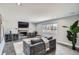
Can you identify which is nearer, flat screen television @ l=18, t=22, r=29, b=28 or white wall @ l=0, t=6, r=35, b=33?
white wall @ l=0, t=6, r=35, b=33

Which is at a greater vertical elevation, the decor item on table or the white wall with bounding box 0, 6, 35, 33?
the white wall with bounding box 0, 6, 35, 33

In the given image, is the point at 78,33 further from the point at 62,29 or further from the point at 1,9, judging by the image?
the point at 1,9

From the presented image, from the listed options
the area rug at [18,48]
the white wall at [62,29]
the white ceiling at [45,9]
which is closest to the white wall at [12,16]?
the white ceiling at [45,9]

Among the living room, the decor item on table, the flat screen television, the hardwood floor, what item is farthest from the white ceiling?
the hardwood floor

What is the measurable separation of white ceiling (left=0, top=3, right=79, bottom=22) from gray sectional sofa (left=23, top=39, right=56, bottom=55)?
528 millimetres

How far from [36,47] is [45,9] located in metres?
0.81

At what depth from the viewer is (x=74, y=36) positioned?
6.62ft

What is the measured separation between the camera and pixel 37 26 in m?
2.08

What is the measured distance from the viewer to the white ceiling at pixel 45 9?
1.96 m

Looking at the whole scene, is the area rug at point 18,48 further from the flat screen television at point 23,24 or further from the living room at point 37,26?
the flat screen television at point 23,24

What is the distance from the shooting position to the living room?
1964mm

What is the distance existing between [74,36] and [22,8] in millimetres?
1223

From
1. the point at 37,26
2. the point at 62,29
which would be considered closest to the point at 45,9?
the point at 37,26

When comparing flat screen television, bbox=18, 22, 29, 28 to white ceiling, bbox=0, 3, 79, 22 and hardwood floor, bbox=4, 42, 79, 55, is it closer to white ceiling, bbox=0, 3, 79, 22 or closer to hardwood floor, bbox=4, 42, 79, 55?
white ceiling, bbox=0, 3, 79, 22
